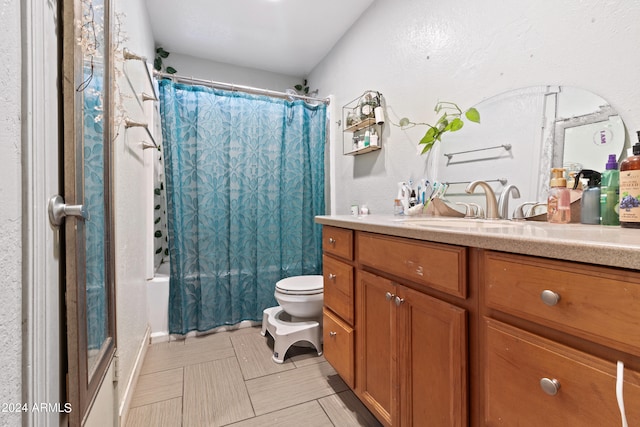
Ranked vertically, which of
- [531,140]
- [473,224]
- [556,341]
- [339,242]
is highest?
[531,140]

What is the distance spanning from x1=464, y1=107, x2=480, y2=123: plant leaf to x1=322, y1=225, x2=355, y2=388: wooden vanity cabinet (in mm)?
771

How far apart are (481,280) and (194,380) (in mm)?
1544

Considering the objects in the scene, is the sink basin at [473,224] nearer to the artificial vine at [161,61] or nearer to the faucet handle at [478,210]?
the faucet handle at [478,210]

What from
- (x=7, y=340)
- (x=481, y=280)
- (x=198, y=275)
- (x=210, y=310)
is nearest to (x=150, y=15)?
(x=198, y=275)

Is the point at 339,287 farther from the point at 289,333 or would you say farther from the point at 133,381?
the point at 133,381

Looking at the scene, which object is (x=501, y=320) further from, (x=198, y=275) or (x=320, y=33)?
(x=320, y=33)

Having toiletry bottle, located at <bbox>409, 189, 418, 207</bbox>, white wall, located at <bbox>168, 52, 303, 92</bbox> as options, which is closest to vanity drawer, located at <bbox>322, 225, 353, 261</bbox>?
toiletry bottle, located at <bbox>409, 189, 418, 207</bbox>

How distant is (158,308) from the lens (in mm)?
1971

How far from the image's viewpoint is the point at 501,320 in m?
0.63

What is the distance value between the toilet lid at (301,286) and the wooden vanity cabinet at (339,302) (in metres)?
0.31

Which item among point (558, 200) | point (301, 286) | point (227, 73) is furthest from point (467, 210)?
point (227, 73)

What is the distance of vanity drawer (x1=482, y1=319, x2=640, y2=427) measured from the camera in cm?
46

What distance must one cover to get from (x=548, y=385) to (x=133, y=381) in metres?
1.70

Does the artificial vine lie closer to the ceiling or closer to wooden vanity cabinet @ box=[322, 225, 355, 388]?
the ceiling
